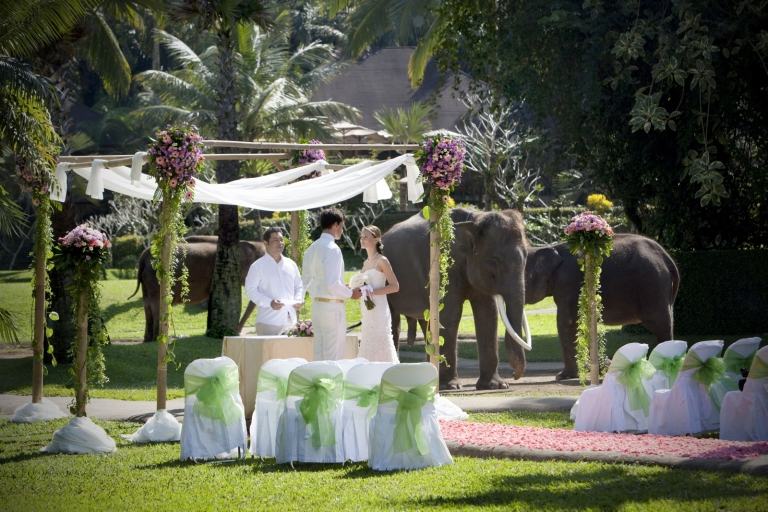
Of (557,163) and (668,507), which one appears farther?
(557,163)

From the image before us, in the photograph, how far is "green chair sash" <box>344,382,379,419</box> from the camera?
1105 cm

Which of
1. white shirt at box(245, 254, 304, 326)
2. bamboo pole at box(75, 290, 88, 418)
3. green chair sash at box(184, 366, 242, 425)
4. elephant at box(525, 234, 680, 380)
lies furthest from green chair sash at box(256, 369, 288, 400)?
elephant at box(525, 234, 680, 380)

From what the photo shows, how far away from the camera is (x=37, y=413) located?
1495cm

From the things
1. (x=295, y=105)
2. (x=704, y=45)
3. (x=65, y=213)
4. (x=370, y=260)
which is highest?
(x=295, y=105)

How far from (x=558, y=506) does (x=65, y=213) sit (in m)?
14.4

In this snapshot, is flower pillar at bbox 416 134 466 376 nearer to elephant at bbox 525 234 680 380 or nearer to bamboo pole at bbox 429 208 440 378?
bamboo pole at bbox 429 208 440 378

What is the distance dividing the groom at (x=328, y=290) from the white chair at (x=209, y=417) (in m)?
1.71

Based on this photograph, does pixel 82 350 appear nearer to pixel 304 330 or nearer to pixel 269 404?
pixel 304 330

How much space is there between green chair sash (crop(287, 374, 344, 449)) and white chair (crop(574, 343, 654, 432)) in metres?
3.18

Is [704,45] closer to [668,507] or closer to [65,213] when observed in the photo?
[668,507]

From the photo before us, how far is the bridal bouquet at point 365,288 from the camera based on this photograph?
46.1ft

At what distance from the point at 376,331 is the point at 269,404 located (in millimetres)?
2614

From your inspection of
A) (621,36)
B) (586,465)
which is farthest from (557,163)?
(586,465)

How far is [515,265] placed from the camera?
17.9 meters
